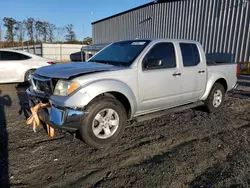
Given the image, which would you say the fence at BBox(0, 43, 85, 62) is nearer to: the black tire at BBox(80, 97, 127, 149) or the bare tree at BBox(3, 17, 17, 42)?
the bare tree at BBox(3, 17, 17, 42)

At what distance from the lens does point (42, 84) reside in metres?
3.66

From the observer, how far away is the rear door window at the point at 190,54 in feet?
15.7

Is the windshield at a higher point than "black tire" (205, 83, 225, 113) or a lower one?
higher

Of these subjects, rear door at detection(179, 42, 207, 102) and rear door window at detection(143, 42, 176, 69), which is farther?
rear door at detection(179, 42, 207, 102)

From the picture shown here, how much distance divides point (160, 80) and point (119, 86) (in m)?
0.96

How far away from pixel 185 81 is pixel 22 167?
3.36m

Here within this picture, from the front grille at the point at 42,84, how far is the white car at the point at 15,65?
546 centimetres

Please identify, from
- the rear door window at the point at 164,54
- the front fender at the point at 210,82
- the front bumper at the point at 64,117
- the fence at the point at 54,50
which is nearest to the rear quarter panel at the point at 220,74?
the front fender at the point at 210,82

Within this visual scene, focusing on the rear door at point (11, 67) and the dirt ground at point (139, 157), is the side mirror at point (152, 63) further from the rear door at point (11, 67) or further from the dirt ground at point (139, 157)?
the rear door at point (11, 67)

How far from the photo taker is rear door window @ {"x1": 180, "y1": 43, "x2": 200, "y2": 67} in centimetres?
479

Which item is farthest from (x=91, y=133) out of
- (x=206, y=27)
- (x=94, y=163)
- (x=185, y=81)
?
(x=206, y=27)

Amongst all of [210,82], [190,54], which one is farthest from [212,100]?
[190,54]

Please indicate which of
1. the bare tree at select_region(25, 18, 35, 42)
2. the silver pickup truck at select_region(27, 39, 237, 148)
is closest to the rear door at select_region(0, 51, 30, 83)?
the silver pickup truck at select_region(27, 39, 237, 148)

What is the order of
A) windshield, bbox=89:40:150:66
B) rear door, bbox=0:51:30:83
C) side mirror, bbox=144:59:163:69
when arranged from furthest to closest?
rear door, bbox=0:51:30:83, windshield, bbox=89:40:150:66, side mirror, bbox=144:59:163:69
